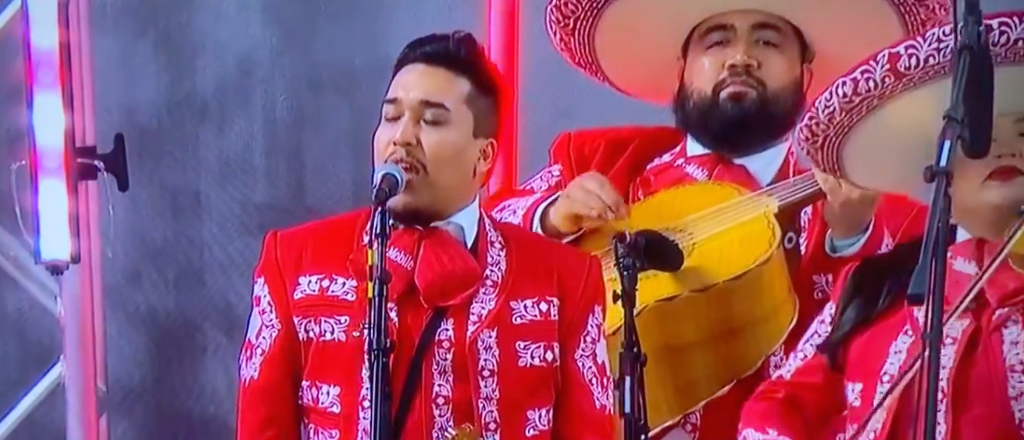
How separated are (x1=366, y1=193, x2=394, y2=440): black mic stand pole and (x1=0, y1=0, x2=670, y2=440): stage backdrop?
0.60m

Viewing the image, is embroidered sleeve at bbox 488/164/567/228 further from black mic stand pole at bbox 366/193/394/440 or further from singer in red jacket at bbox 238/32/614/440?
black mic stand pole at bbox 366/193/394/440

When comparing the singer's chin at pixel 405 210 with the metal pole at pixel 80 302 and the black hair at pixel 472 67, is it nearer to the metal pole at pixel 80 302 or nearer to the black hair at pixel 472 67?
the black hair at pixel 472 67

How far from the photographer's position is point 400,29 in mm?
2064

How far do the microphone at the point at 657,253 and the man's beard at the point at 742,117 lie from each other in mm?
150

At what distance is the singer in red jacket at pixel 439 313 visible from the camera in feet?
5.85

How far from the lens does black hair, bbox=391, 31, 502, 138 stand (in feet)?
6.09

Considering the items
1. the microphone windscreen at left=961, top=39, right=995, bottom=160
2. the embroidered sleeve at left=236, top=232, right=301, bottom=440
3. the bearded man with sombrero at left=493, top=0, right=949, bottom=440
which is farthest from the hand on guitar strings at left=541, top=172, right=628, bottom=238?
the microphone windscreen at left=961, top=39, right=995, bottom=160

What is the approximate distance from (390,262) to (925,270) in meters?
0.70

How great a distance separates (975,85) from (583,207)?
678mm

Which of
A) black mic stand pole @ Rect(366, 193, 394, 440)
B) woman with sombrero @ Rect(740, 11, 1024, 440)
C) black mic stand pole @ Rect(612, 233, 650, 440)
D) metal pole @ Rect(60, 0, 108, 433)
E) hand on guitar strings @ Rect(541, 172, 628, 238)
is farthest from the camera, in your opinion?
metal pole @ Rect(60, 0, 108, 433)

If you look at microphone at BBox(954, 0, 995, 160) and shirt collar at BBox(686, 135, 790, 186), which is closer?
microphone at BBox(954, 0, 995, 160)

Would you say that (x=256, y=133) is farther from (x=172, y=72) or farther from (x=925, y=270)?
(x=925, y=270)

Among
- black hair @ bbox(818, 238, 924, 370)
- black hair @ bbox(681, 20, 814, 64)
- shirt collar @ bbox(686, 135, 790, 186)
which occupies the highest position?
black hair @ bbox(681, 20, 814, 64)

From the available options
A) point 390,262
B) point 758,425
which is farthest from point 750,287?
point 390,262
